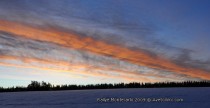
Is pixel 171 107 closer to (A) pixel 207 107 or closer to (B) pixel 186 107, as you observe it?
(B) pixel 186 107

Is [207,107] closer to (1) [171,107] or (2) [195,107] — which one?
(2) [195,107]

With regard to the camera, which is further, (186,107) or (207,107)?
(186,107)

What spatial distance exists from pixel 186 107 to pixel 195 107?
3.43 meters

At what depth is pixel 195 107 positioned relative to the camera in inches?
4136

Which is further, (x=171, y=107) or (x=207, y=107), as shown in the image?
Result: (x=171, y=107)

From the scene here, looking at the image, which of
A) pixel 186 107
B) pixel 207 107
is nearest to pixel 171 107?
pixel 186 107

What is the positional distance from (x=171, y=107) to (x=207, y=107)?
1313 centimetres

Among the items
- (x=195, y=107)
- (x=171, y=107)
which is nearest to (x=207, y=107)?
(x=195, y=107)

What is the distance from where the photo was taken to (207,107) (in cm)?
10038

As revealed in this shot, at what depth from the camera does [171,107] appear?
110 metres

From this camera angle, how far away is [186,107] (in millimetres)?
107750

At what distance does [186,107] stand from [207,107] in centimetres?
863
